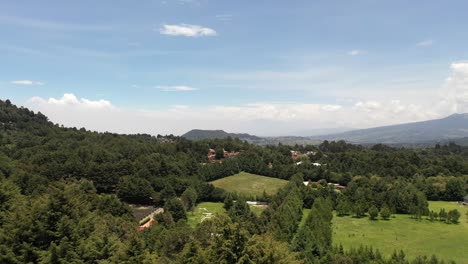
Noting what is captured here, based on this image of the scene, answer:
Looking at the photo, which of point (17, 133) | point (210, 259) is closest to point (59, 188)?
point (210, 259)

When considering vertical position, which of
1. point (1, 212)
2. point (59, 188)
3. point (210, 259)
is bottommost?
point (210, 259)

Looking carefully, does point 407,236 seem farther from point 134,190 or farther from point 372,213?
point 134,190

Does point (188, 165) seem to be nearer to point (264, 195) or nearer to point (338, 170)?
point (264, 195)

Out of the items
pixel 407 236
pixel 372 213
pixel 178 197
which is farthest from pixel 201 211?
pixel 407 236

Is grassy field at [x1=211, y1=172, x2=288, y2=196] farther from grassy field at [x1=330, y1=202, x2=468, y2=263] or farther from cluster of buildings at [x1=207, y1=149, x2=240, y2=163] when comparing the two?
grassy field at [x1=330, y1=202, x2=468, y2=263]

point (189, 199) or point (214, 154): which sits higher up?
point (214, 154)

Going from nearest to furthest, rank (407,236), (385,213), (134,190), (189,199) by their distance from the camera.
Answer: (407,236)
(385,213)
(189,199)
(134,190)

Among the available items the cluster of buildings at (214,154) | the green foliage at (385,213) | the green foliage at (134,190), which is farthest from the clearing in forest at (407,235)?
the cluster of buildings at (214,154)
